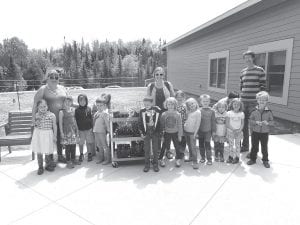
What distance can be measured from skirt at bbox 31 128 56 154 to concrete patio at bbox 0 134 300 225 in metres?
0.36

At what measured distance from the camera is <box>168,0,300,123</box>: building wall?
17.9ft

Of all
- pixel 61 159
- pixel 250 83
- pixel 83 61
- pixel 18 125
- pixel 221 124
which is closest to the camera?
pixel 221 124

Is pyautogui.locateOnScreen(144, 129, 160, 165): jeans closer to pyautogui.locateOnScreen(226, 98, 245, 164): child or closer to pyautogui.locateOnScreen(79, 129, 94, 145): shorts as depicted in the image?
pyautogui.locateOnScreen(79, 129, 94, 145): shorts

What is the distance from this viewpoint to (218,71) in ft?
30.4

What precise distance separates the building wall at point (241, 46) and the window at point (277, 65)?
124mm

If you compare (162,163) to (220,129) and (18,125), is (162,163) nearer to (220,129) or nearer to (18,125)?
(220,129)

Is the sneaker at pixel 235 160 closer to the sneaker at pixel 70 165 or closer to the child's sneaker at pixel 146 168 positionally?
the child's sneaker at pixel 146 168

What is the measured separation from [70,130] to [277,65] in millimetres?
5246

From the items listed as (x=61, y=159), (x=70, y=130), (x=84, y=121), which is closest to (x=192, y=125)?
(x=84, y=121)

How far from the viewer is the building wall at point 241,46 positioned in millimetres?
5465

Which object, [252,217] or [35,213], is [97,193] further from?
[252,217]

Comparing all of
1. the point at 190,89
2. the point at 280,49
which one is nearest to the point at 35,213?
the point at 280,49

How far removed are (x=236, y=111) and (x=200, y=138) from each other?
2.43 feet

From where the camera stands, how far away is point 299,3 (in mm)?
5250
